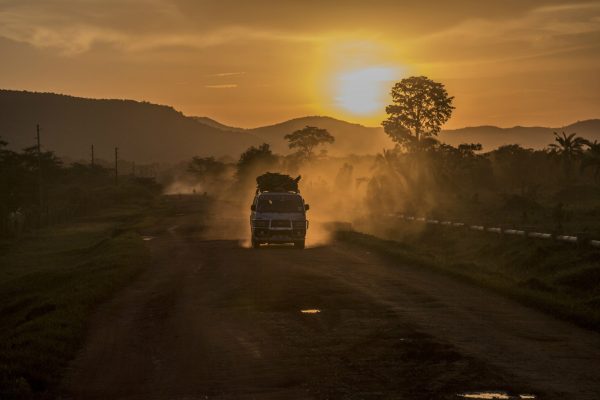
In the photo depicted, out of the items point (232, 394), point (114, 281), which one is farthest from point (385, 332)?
A: point (114, 281)

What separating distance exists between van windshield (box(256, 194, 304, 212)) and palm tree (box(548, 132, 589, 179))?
58269 millimetres

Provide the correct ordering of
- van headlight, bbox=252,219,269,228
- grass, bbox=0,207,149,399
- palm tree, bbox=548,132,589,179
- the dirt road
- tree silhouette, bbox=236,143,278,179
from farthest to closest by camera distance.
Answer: tree silhouette, bbox=236,143,278,179 → palm tree, bbox=548,132,589,179 → van headlight, bbox=252,219,269,228 → grass, bbox=0,207,149,399 → the dirt road

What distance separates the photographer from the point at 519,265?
32.0m

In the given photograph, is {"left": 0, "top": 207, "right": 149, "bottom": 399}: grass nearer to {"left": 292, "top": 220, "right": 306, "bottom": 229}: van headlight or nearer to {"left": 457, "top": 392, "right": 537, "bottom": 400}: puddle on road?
{"left": 457, "top": 392, "right": 537, "bottom": 400}: puddle on road

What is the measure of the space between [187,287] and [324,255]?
1042 cm

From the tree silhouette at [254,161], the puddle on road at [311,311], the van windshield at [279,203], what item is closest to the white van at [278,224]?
the van windshield at [279,203]

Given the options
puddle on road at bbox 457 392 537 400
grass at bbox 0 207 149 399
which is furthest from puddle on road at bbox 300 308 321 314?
puddle on road at bbox 457 392 537 400

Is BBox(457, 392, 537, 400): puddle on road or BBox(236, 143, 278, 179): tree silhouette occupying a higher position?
BBox(236, 143, 278, 179): tree silhouette

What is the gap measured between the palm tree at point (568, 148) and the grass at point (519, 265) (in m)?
47.4

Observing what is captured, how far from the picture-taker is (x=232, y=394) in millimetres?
10422

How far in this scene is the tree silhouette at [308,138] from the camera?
15625 centimetres

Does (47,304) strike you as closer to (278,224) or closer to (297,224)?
(278,224)

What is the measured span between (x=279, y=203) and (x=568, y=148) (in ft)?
208

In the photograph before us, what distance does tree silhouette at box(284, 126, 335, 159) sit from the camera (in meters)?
156
